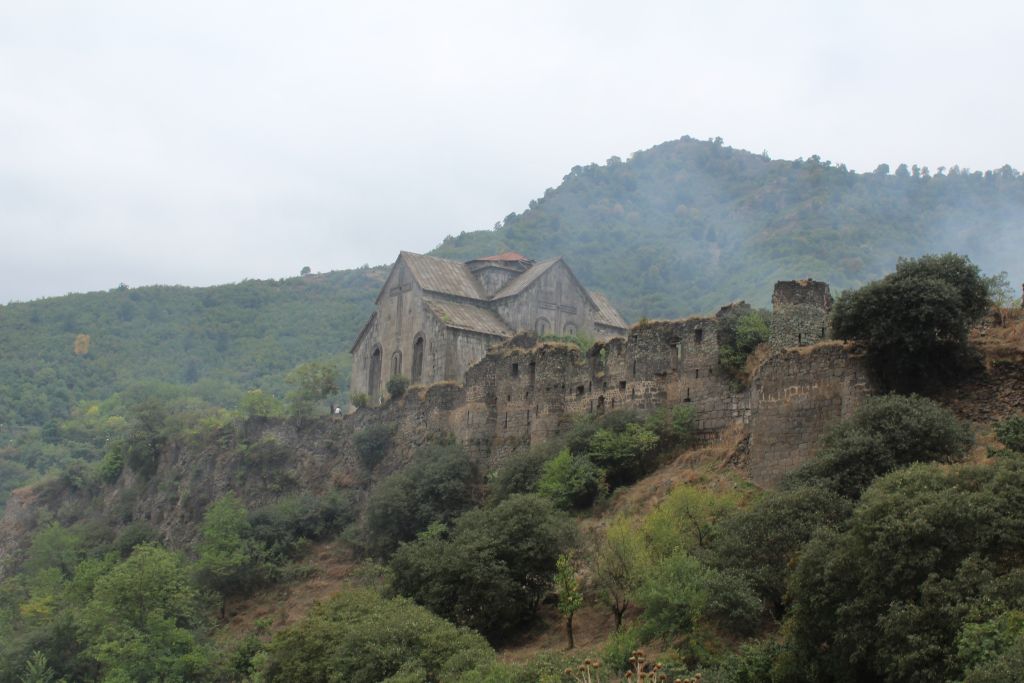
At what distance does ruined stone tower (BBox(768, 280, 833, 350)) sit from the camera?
28.1 m

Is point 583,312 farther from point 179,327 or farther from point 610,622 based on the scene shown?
point 179,327

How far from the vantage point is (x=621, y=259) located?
87.8 meters

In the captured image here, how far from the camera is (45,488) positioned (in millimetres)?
52094

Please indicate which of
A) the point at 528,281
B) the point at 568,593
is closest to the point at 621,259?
the point at 528,281

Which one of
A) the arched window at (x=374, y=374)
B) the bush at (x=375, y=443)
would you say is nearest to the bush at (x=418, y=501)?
the bush at (x=375, y=443)

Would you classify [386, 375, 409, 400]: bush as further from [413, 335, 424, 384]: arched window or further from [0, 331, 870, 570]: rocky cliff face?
[413, 335, 424, 384]: arched window

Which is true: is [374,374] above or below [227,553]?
above

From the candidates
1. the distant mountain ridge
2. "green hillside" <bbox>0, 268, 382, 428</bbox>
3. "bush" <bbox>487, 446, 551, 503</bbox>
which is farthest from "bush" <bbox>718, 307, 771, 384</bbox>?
"green hillside" <bbox>0, 268, 382, 428</bbox>

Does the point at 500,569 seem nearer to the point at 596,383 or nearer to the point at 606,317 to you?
the point at 596,383

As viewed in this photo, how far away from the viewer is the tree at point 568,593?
82.6 ft

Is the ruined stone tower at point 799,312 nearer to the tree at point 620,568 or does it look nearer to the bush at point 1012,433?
the tree at point 620,568

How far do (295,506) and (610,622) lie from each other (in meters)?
16.1

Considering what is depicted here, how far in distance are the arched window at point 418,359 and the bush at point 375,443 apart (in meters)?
6.17

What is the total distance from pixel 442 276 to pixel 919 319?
2736 cm
